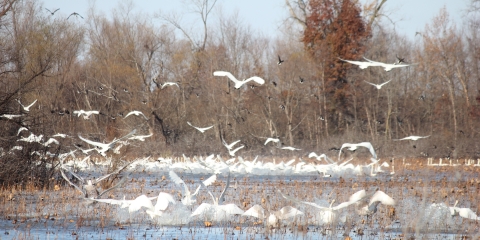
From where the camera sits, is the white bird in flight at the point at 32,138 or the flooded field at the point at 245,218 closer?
the flooded field at the point at 245,218

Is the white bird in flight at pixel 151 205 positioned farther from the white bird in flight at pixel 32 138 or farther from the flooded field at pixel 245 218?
the white bird in flight at pixel 32 138

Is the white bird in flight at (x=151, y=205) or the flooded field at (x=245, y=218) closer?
the flooded field at (x=245, y=218)

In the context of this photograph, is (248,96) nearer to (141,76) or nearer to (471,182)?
(141,76)

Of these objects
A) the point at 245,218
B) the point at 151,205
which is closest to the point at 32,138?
the point at 151,205

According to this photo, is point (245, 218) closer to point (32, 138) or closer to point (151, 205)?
point (151, 205)

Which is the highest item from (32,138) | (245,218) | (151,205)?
(32,138)

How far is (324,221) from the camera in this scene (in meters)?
8.81

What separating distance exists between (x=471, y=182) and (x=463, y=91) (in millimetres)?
18809

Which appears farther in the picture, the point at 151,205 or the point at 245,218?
the point at 245,218

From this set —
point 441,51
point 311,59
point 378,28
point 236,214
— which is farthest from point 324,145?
point 236,214

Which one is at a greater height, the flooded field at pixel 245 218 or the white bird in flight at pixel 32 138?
the white bird in flight at pixel 32 138

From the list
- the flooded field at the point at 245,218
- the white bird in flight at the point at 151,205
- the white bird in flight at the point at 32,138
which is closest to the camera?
the flooded field at the point at 245,218

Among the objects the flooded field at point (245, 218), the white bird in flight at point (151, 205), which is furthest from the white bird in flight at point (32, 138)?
the white bird in flight at point (151, 205)

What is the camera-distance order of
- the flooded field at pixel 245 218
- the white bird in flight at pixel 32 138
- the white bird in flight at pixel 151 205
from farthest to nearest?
the white bird in flight at pixel 32 138 → the white bird in flight at pixel 151 205 → the flooded field at pixel 245 218
